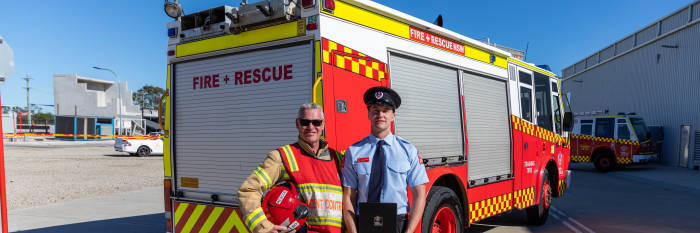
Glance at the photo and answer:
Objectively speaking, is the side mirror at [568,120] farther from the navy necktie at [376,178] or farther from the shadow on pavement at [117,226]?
the shadow on pavement at [117,226]

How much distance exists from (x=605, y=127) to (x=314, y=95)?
17.6 metres

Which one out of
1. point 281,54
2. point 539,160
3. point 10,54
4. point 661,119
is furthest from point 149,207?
point 661,119

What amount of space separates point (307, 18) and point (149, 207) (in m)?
6.80

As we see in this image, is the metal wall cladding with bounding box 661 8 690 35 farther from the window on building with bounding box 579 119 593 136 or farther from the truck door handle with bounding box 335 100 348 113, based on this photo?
the truck door handle with bounding box 335 100 348 113

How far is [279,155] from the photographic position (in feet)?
9.08

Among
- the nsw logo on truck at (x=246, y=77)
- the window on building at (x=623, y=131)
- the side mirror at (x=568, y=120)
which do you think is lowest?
the window on building at (x=623, y=131)

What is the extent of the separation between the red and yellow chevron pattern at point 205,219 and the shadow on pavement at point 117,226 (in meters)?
2.76

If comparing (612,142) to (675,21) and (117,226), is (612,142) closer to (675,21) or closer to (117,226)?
(675,21)

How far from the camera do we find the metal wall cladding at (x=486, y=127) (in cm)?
527

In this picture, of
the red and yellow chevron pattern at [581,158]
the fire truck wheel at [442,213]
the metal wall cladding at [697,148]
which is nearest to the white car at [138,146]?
the red and yellow chevron pattern at [581,158]

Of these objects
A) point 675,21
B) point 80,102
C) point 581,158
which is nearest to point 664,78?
point 675,21

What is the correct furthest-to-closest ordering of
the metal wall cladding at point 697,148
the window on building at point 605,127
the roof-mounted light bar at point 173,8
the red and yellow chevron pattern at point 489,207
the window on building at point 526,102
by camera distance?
the metal wall cladding at point 697,148 < the window on building at point 605,127 < the window on building at point 526,102 < the red and yellow chevron pattern at point 489,207 < the roof-mounted light bar at point 173,8

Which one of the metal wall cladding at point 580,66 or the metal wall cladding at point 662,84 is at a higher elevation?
the metal wall cladding at point 580,66

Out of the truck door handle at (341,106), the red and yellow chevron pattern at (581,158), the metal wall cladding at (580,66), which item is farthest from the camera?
the metal wall cladding at (580,66)
